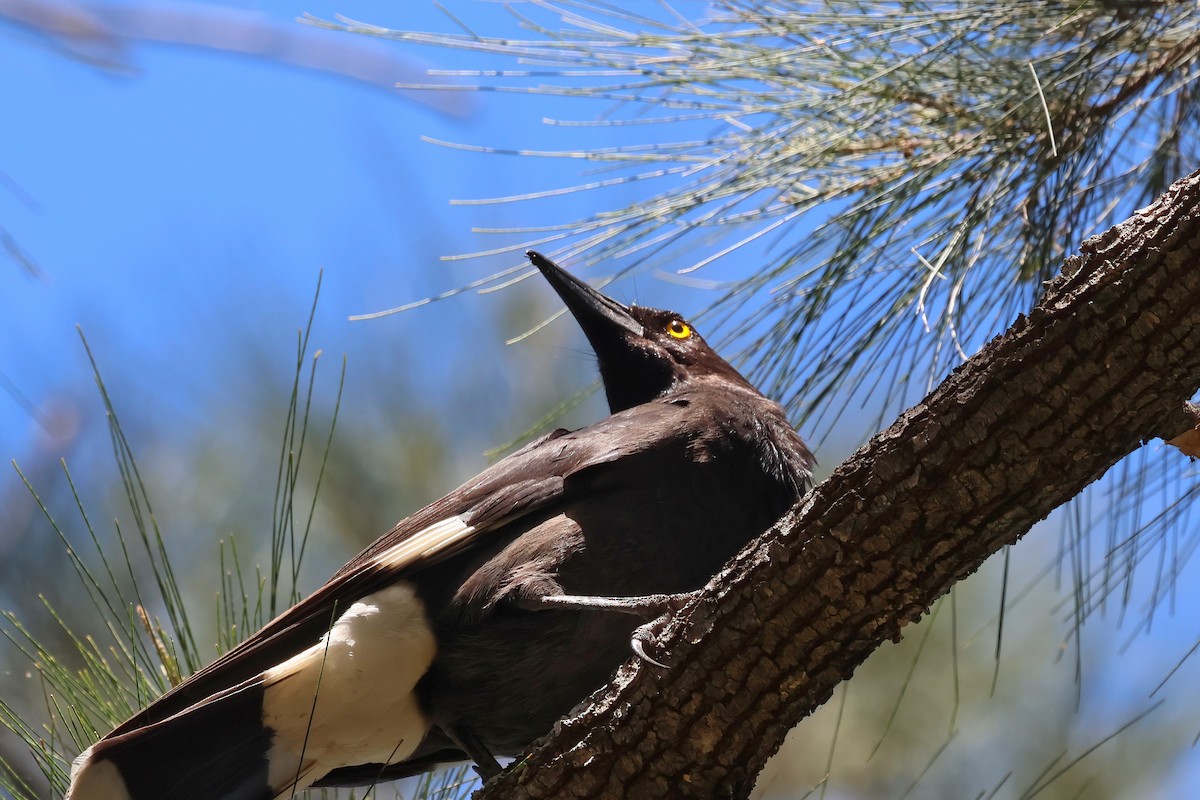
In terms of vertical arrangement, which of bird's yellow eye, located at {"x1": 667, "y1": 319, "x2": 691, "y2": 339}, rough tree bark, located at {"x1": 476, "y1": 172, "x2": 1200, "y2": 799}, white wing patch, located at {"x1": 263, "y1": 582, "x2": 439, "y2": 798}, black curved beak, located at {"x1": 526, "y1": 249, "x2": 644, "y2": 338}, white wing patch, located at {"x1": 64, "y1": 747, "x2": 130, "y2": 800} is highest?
black curved beak, located at {"x1": 526, "y1": 249, "x2": 644, "y2": 338}

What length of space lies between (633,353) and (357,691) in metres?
1.34

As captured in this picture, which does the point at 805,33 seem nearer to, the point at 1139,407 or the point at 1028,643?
the point at 1139,407

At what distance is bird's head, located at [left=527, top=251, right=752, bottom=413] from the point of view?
142 inches

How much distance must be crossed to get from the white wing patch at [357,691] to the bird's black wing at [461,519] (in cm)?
4

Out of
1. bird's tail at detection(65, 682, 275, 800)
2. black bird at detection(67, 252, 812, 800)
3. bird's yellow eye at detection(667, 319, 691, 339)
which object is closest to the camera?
bird's tail at detection(65, 682, 275, 800)

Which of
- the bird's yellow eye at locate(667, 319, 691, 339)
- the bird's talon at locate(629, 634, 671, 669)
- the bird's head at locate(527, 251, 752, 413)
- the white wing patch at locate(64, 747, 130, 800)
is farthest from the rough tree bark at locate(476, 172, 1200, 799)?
the bird's yellow eye at locate(667, 319, 691, 339)

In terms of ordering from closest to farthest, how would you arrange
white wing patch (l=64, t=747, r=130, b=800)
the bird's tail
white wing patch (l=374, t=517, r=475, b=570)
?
white wing patch (l=64, t=747, r=130, b=800) < the bird's tail < white wing patch (l=374, t=517, r=475, b=570)

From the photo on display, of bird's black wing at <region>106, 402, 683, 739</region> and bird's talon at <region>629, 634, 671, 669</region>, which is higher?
bird's black wing at <region>106, 402, 683, 739</region>

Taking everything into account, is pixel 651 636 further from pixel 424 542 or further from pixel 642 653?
pixel 424 542

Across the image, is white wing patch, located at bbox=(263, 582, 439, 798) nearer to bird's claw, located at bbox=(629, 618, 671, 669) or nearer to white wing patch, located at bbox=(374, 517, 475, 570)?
white wing patch, located at bbox=(374, 517, 475, 570)

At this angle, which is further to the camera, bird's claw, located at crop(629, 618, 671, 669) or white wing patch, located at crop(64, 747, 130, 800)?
white wing patch, located at crop(64, 747, 130, 800)

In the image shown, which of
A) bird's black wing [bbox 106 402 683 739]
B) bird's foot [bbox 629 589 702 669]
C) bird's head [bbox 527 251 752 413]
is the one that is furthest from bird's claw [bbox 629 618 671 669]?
bird's head [bbox 527 251 752 413]

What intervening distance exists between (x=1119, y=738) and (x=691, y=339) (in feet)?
7.17

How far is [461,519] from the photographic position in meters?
2.90
